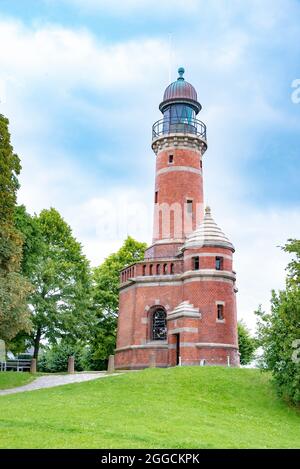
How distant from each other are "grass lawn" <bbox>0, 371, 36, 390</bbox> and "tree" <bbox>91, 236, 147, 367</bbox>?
10357mm

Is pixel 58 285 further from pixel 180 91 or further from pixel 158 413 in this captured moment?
pixel 158 413

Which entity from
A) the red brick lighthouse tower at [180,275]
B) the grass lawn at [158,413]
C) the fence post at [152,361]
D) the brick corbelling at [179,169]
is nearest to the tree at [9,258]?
the grass lawn at [158,413]

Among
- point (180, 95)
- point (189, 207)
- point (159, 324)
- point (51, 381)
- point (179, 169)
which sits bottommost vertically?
point (51, 381)

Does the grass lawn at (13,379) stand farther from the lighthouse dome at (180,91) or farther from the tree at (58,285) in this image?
the lighthouse dome at (180,91)

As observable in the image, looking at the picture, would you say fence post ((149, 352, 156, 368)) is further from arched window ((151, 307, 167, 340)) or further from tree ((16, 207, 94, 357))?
tree ((16, 207, 94, 357))

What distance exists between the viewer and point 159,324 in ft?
120

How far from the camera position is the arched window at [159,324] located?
119 feet

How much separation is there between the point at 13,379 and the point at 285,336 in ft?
54.1

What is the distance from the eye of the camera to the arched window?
3625cm

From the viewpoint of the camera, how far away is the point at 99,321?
47.0 meters

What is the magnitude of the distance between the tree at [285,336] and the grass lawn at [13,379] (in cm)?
1418

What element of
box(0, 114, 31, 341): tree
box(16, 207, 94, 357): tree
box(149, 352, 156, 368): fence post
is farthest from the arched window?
box(0, 114, 31, 341): tree

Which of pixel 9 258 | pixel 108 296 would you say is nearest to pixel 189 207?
pixel 108 296

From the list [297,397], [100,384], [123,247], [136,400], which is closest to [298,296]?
[297,397]
